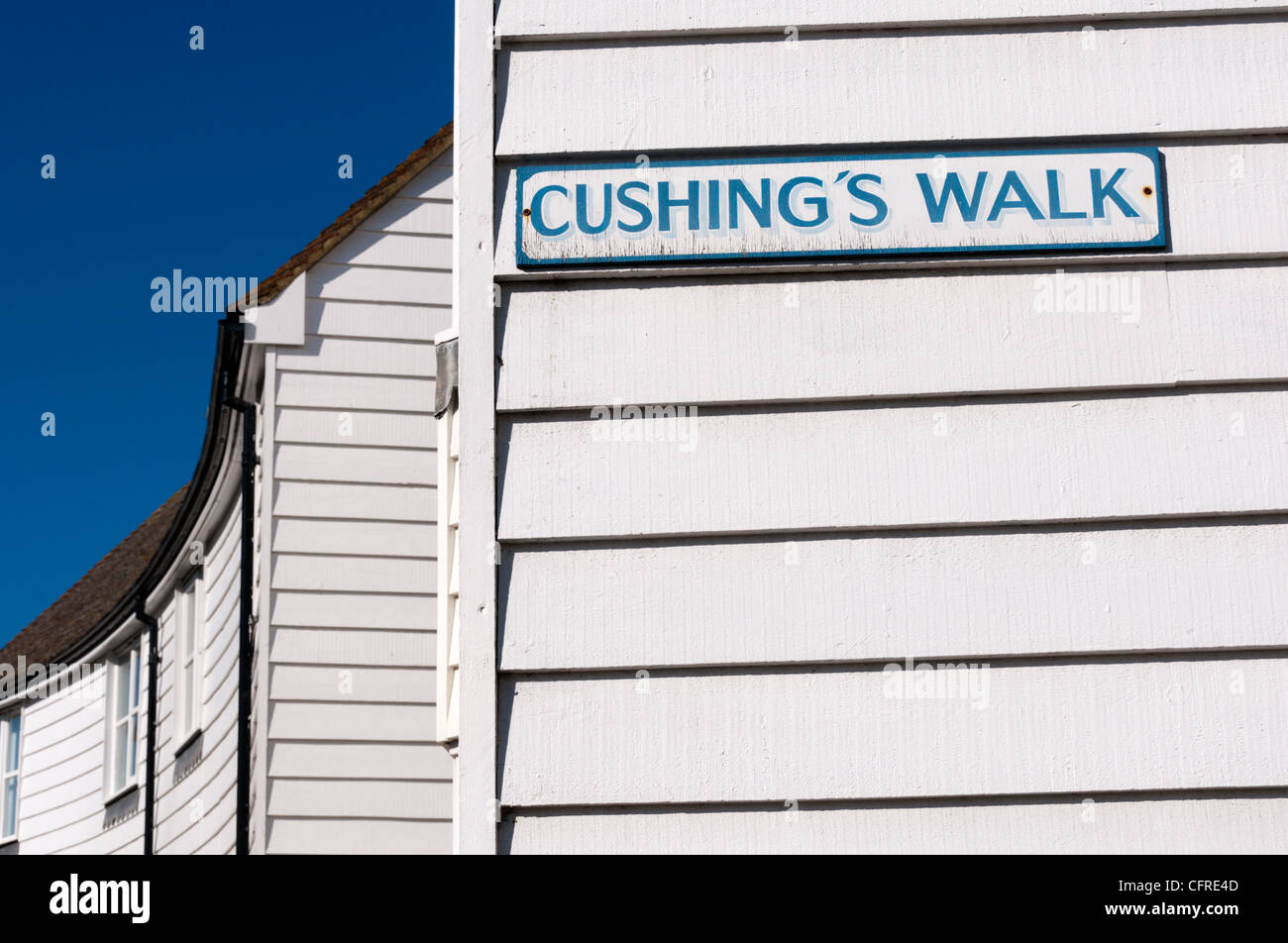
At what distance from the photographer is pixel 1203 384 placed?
11.5 ft

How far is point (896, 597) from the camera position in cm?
337

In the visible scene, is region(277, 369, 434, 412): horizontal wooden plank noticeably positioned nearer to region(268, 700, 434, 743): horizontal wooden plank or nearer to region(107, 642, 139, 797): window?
region(268, 700, 434, 743): horizontal wooden plank

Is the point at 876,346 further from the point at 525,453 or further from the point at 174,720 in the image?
the point at 174,720

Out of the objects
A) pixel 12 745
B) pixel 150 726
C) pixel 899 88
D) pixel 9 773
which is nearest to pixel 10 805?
pixel 9 773

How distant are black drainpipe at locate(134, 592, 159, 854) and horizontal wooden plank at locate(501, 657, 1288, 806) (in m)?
9.35

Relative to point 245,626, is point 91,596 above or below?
above

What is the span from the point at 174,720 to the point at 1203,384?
986 centimetres

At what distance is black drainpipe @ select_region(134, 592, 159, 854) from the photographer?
39.5ft

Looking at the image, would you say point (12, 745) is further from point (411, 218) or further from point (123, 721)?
point (411, 218)

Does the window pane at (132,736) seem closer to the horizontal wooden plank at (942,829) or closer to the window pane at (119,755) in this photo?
the window pane at (119,755)

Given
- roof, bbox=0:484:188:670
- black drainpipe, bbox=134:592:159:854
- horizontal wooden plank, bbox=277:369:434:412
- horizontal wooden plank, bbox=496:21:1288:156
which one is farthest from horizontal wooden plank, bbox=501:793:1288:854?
roof, bbox=0:484:188:670

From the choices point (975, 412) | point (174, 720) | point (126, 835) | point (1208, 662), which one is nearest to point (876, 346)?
point (975, 412)

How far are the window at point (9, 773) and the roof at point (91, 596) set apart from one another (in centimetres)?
85

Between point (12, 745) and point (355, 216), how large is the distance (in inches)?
498
